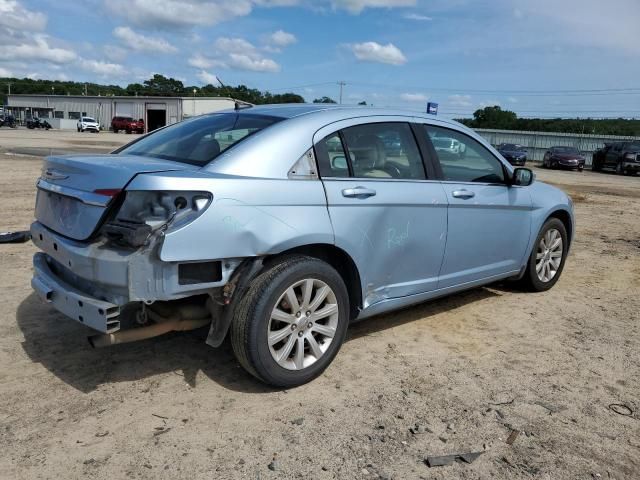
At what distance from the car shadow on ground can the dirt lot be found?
0.05 ft

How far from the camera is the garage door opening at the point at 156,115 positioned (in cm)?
6800

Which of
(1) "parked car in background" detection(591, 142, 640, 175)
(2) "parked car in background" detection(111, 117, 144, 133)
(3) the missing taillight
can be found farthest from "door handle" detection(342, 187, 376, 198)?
(2) "parked car in background" detection(111, 117, 144, 133)

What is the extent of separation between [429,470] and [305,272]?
4.16ft

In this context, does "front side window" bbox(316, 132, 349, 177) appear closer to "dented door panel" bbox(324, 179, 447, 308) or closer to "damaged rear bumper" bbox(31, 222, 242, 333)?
"dented door panel" bbox(324, 179, 447, 308)

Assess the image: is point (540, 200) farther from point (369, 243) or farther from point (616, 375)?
point (369, 243)

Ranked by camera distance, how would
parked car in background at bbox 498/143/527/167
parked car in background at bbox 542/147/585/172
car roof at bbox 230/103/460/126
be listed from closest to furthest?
car roof at bbox 230/103/460/126, parked car in background at bbox 542/147/585/172, parked car in background at bbox 498/143/527/167

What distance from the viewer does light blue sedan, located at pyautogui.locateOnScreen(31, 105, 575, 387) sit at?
9.57ft

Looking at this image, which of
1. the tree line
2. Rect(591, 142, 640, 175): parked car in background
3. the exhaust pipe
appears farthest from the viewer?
the tree line

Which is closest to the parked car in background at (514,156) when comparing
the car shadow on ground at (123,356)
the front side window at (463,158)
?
the front side window at (463,158)

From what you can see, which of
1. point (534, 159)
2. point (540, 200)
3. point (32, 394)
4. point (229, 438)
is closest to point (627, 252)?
point (540, 200)

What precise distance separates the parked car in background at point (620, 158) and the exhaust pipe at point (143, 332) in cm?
3213

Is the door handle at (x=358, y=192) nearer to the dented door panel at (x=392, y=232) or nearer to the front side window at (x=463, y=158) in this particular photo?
the dented door panel at (x=392, y=232)

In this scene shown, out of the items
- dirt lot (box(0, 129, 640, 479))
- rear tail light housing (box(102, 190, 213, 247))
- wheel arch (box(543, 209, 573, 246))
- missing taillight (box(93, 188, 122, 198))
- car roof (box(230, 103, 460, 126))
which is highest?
car roof (box(230, 103, 460, 126))

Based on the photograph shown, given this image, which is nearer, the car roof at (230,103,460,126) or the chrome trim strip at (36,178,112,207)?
the chrome trim strip at (36,178,112,207)
